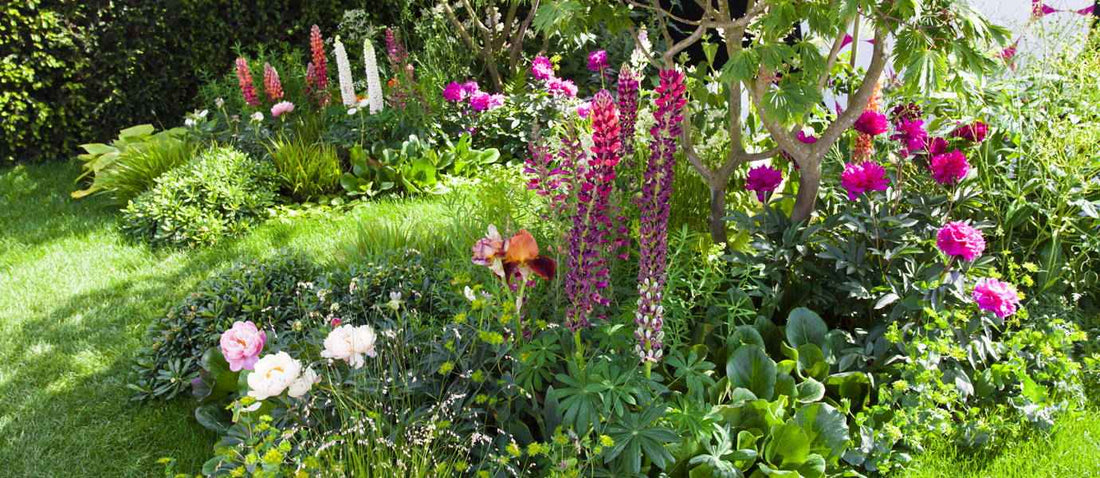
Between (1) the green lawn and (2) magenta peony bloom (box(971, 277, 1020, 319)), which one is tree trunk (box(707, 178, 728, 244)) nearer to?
(2) magenta peony bloom (box(971, 277, 1020, 319))

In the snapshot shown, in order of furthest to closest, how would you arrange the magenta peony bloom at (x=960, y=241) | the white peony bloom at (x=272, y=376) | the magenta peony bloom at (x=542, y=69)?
the magenta peony bloom at (x=542, y=69)
the magenta peony bloom at (x=960, y=241)
the white peony bloom at (x=272, y=376)

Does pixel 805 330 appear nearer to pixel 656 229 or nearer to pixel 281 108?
pixel 656 229

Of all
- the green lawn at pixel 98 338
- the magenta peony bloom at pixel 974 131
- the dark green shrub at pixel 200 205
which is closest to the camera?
the green lawn at pixel 98 338

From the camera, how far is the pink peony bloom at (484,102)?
5238 mm

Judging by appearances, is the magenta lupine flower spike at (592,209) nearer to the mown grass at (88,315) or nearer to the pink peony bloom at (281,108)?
the mown grass at (88,315)

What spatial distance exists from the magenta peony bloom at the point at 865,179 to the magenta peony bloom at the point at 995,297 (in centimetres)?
43

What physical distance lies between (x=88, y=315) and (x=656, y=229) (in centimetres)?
279

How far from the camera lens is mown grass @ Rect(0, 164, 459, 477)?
2703 mm

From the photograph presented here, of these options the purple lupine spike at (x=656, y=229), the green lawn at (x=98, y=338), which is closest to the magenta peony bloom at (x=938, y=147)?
the green lawn at (x=98, y=338)

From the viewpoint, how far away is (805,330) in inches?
109

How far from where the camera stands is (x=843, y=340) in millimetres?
2773

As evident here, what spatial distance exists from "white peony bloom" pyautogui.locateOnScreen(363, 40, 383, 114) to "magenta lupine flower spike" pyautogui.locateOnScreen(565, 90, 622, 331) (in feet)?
10.2

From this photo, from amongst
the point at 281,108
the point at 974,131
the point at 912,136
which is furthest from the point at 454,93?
the point at 974,131

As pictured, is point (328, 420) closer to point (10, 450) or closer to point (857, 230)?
point (10, 450)
